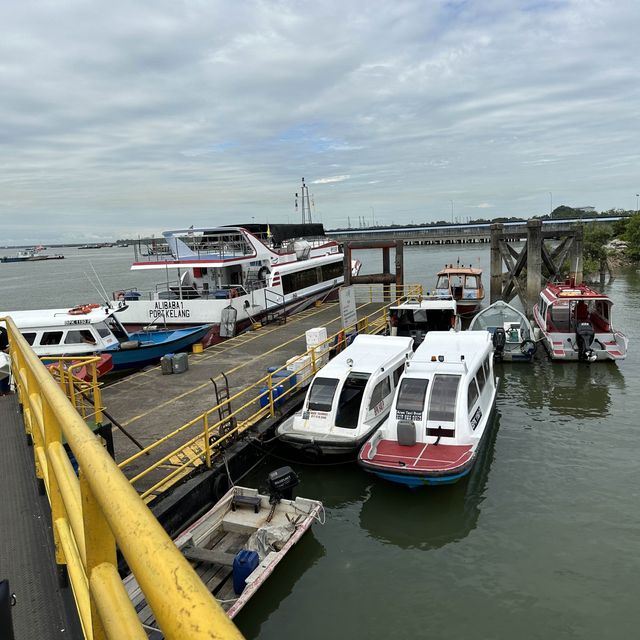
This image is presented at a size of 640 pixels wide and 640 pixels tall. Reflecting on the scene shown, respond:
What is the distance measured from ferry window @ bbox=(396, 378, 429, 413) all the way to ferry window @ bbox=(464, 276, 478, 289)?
18.8 meters

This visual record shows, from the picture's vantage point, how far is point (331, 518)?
9.99 meters

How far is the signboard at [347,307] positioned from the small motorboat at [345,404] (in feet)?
17.0

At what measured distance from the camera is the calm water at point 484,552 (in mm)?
7331

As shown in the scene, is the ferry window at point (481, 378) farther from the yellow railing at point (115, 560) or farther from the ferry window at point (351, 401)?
the yellow railing at point (115, 560)

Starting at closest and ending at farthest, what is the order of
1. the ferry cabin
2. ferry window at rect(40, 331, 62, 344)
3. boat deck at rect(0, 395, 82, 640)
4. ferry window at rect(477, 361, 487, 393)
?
boat deck at rect(0, 395, 82, 640) < ferry window at rect(477, 361, 487, 393) < the ferry cabin < ferry window at rect(40, 331, 62, 344)

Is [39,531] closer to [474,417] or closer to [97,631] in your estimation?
[97,631]

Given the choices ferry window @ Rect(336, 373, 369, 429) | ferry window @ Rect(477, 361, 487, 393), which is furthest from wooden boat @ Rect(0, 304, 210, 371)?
ferry window @ Rect(477, 361, 487, 393)

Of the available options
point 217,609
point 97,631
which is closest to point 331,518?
point 97,631

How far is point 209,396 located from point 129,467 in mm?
3985

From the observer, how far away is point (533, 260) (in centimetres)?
2597

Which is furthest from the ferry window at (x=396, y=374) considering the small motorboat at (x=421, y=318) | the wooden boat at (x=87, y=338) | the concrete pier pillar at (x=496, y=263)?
the concrete pier pillar at (x=496, y=263)

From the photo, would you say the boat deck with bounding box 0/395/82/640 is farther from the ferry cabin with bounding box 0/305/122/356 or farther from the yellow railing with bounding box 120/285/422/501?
the ferry cabin with bounding box 0/305/122/356

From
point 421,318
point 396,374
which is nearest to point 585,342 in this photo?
point 421,318

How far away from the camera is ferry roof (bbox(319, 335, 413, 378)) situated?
40.4 ft
